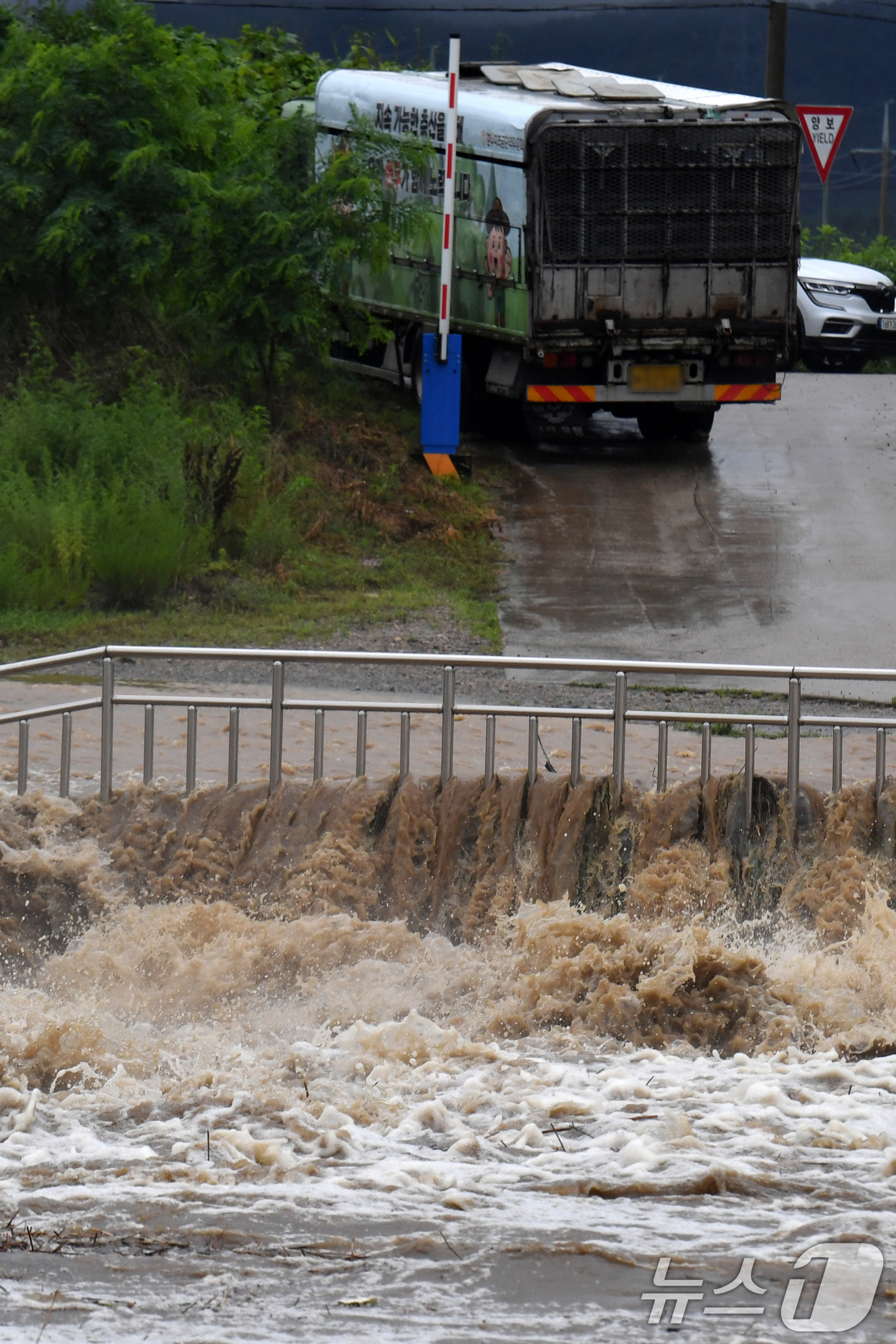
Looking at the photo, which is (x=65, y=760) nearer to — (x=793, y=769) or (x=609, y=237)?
(x=793, y=769)

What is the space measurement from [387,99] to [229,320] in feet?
9.87

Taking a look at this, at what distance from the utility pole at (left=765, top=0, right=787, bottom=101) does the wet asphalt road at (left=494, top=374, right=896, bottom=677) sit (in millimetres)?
4640

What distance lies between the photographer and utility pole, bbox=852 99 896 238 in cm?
4400

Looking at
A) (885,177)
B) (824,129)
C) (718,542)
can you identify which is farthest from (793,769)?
(885,177)

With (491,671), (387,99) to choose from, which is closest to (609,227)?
(387,99)

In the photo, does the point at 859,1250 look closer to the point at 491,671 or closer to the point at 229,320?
the point at 491,671

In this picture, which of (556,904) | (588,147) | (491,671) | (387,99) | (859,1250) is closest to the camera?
(859,1250)

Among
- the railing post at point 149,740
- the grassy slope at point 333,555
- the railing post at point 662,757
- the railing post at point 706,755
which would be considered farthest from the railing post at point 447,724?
the grassy slope at point 333,555

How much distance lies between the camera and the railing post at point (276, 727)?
9.65 meters

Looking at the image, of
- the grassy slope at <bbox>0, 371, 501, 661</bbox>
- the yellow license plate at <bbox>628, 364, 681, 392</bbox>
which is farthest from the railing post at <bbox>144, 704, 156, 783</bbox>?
the yellow license plate at <bbox>628, 364, 681, 392</bbox>

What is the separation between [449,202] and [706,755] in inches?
331

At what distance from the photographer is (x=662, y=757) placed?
377 inches

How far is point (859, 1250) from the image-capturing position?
6.56 meters

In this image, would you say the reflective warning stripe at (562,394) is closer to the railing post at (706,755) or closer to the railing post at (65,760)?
the railing post at (706,755)
